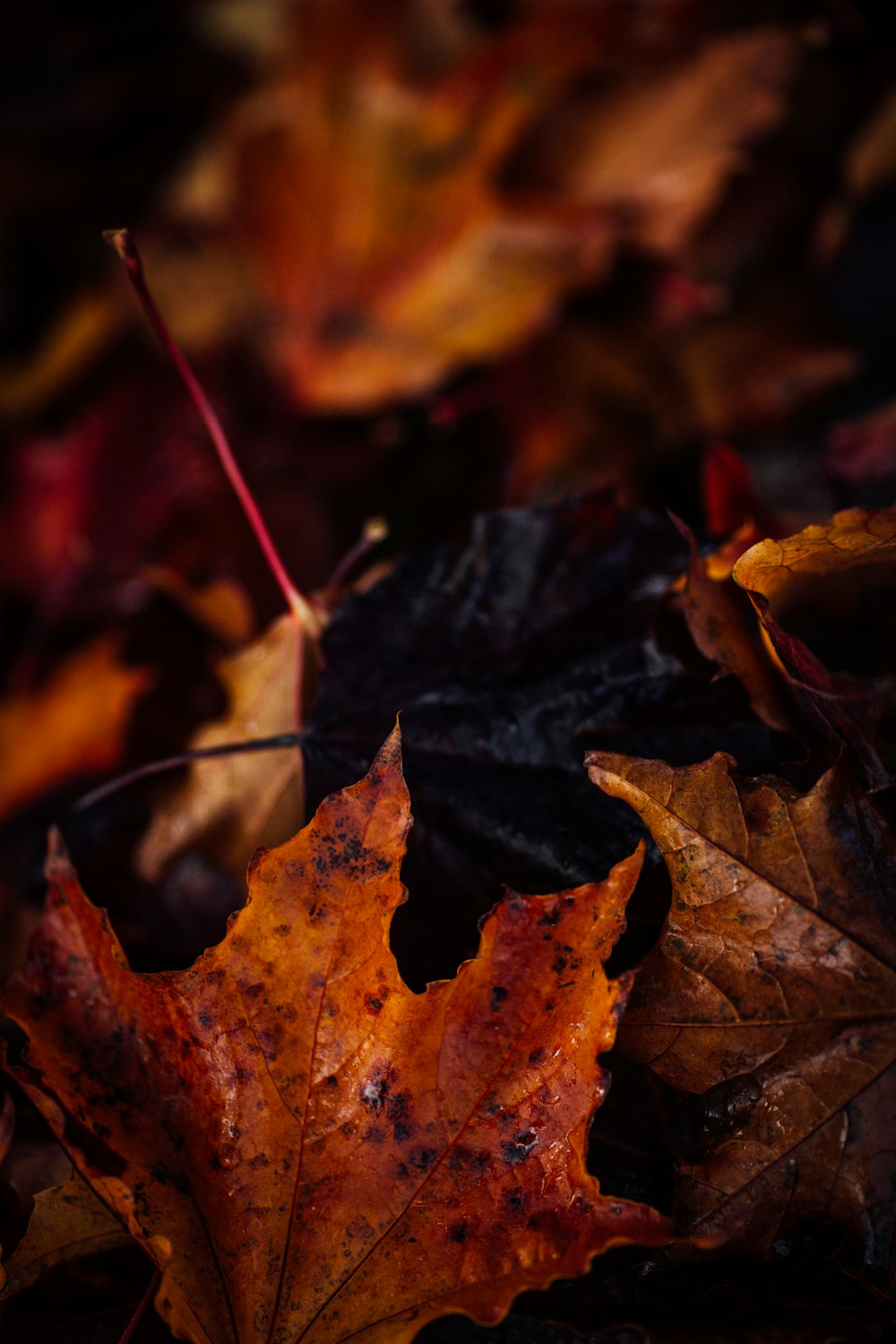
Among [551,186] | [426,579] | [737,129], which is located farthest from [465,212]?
[426,579]

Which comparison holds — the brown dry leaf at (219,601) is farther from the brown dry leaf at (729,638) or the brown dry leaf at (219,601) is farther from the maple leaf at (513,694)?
the brown dry leaf at (729,638)

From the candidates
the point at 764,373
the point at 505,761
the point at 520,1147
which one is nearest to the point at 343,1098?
the point at 520,1147

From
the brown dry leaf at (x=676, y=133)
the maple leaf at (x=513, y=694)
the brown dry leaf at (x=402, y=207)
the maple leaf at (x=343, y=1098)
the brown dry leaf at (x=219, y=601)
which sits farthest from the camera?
the brown dry leaf at (x=402, y=207)

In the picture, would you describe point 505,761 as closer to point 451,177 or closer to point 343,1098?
point 343,1098

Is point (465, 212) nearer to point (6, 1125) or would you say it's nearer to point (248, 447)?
point (248, 447)

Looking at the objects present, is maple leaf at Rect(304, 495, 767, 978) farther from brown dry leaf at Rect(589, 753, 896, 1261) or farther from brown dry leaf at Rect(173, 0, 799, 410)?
brown dry leaf at Rect(173, 0, 799, 410)

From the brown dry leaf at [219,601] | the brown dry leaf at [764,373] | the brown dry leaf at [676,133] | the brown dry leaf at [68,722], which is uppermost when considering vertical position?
the brown dry leaf at [676,133]

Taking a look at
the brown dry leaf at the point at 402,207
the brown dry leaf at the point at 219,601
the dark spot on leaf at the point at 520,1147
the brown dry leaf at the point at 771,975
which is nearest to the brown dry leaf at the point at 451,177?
the brown dry leaf at the point at 402,207
